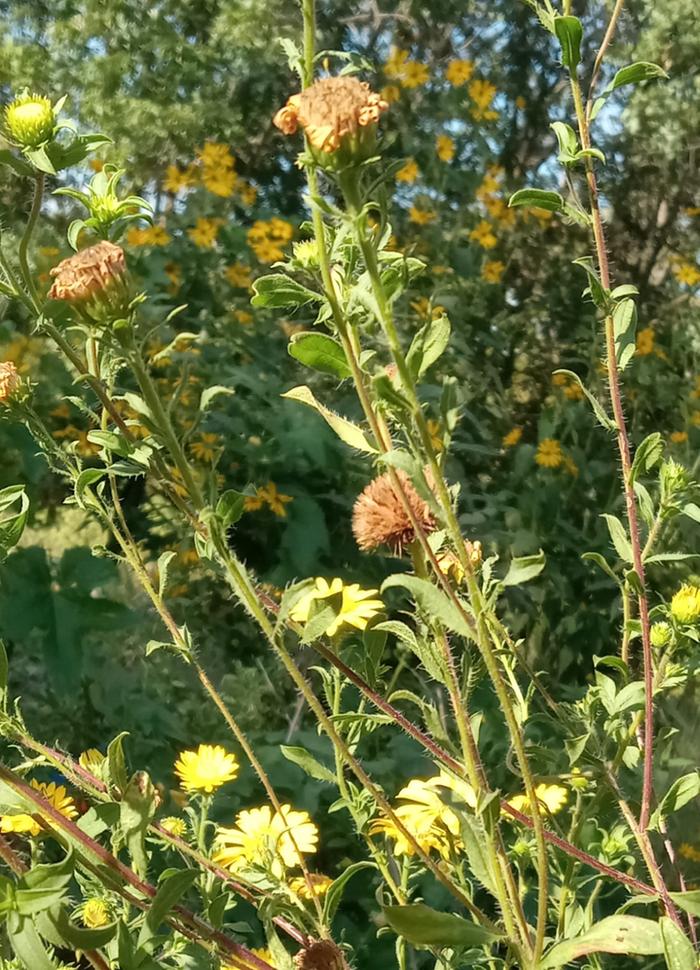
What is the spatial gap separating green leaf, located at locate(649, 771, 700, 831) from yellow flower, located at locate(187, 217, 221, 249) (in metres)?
1.71

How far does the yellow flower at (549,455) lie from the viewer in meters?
2.03

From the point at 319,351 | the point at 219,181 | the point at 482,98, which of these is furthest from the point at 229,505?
the point at 482,98

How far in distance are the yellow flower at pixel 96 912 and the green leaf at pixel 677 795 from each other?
1.09 feet

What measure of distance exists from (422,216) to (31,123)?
2.05 meters

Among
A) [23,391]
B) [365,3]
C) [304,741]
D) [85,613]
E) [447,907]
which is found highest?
[365,3]

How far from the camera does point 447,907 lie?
3.28 ft

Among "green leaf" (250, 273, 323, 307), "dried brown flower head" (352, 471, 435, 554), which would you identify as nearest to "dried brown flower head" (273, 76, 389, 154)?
"green leaf" (250, 273, 323, 307)

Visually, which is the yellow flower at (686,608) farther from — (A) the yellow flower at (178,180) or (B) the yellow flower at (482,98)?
(B) the yellow flower at (482,98)

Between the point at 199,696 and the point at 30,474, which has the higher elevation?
the point at 30,474

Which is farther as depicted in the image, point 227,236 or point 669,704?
point 227,236

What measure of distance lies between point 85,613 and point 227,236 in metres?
1.09

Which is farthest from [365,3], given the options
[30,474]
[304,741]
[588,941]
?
[588,941]

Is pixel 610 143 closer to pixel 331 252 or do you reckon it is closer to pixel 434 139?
pixel 434 139

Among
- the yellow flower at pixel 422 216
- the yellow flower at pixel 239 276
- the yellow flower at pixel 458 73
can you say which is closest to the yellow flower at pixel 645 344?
the yellow flower at pixel 422 216
